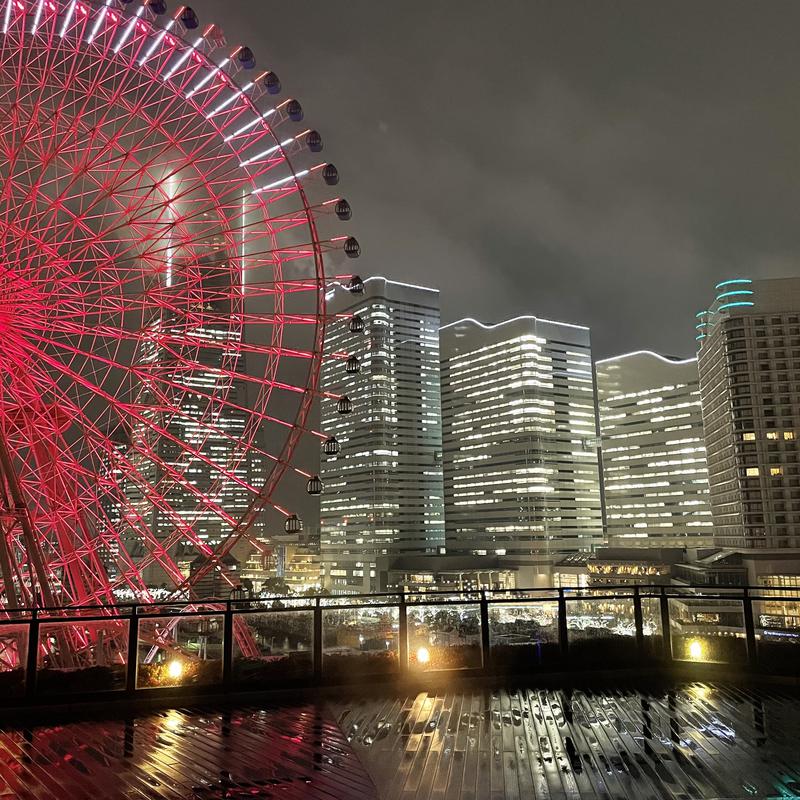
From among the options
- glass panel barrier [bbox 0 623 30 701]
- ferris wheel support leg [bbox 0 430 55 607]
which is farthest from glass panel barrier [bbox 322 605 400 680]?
ferris wheel support leg [bbox 0 430 55 607]

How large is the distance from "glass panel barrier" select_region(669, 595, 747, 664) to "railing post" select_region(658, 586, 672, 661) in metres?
0.05

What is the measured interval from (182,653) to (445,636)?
3.57 meters

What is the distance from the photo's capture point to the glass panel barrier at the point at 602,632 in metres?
9.85

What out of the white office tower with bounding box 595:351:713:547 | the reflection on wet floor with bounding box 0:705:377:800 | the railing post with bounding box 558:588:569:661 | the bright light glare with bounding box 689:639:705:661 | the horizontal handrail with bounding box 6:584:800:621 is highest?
the white office tower with bounding box 595:351:713:547

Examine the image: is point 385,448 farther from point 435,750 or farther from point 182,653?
point 435,750

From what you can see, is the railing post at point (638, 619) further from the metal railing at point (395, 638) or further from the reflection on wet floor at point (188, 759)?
the reflection on wet floor at point (188, 759)

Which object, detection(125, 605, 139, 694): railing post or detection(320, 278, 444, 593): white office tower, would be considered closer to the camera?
detection(125, 605, 139, 694): railing post

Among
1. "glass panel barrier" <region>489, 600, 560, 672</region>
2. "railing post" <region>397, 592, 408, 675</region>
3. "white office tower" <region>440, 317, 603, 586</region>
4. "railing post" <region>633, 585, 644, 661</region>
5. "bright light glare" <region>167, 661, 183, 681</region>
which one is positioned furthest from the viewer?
"white office tower" <region>440, 317, 603, 586</region>

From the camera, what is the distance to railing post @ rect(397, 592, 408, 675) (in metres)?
9.29

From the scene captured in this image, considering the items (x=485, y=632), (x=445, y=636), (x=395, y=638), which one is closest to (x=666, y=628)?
(x=485, y=632)

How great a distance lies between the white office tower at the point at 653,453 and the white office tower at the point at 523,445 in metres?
8.09

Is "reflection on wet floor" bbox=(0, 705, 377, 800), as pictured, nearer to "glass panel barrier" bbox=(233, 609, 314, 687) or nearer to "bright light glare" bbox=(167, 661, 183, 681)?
"bright light glare" bbox=(167, 661, 183, 681)

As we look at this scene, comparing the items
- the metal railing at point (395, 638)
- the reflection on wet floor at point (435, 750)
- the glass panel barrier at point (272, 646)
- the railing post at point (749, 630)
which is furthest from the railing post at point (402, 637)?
the railing post at point (749, 630)

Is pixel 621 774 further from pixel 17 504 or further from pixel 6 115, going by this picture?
pixel 6 115
